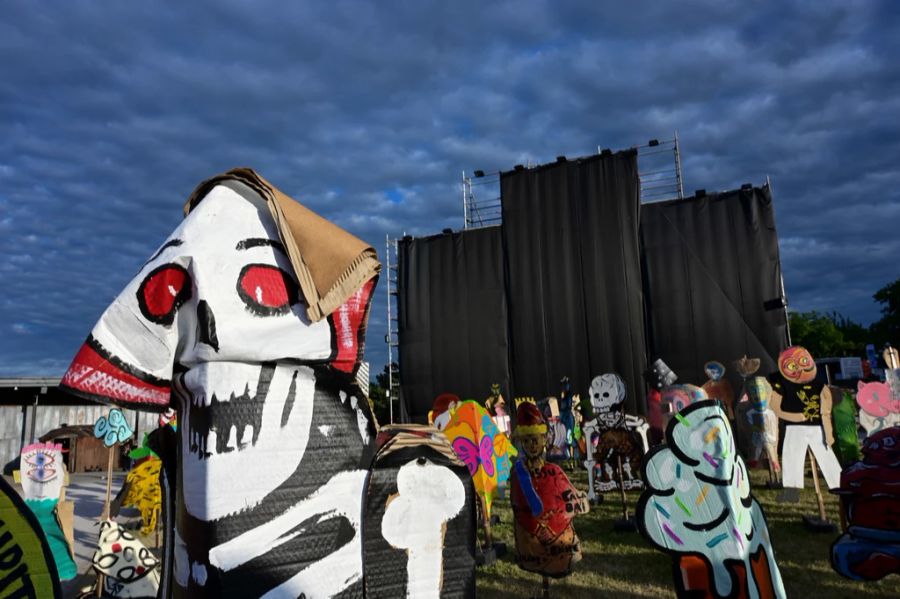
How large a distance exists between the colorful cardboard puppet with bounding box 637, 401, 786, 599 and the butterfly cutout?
6.90ft

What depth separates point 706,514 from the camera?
2.04m

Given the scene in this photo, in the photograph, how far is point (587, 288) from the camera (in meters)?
11.1

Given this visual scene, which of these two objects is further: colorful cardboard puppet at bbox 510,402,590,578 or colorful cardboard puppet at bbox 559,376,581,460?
colorful cardboard puppet at bbox 559,376,581,460

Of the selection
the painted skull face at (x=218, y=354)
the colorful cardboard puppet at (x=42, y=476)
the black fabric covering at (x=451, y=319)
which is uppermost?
the black fabric covering at (x=451, y=319)

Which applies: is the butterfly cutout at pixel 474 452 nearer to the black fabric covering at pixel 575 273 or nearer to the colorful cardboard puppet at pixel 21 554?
the colorful cardboard puppet at pixel 21 554

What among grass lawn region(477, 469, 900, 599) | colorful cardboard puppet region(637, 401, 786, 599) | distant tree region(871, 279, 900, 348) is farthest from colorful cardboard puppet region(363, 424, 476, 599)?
distant tree region(871, 279, 900, 348)

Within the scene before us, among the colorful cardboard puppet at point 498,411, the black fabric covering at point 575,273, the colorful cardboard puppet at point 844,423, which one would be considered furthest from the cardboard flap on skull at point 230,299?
the black fabric covering at point 575,273

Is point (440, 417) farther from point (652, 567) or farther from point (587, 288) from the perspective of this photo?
point (587, 288)

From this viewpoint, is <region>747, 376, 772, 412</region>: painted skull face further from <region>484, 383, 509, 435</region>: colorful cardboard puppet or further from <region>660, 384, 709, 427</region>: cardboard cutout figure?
<region>484, 383, 509, 435</region>: colorful cardboard puppet

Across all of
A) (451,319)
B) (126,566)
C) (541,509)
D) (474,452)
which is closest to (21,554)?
(126,566)

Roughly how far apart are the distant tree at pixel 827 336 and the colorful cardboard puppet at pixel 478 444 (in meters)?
22.7

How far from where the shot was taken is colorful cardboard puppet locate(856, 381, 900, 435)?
194 inches

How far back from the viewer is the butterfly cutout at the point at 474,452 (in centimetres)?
411

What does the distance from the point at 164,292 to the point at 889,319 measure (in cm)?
2591
